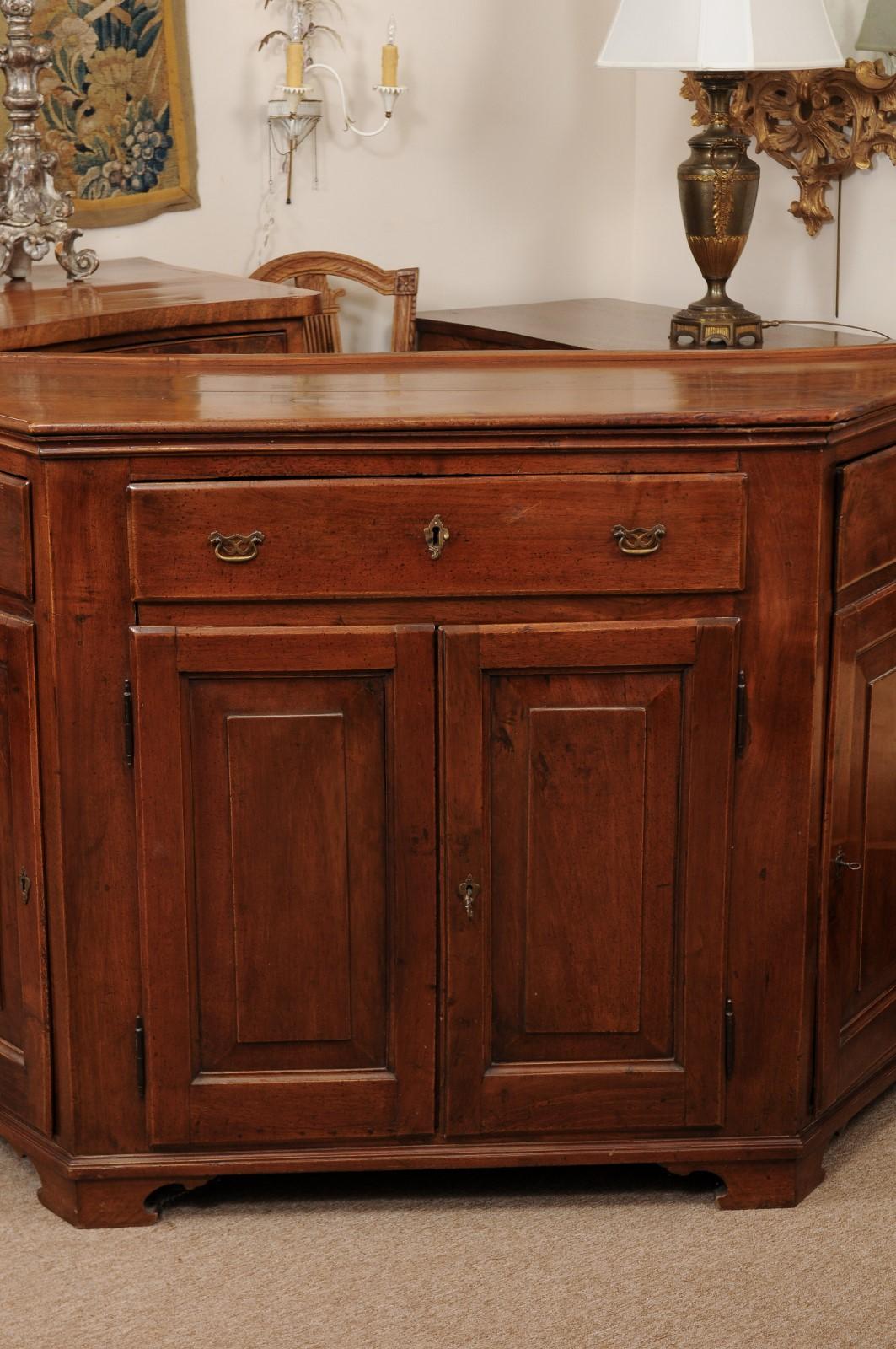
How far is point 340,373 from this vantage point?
89.5 inches

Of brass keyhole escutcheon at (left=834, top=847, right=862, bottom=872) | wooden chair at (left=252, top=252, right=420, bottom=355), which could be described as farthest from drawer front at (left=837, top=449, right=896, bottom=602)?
wooden chair at (left=252, top=252, right=420, bottom=355)

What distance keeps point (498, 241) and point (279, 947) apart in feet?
8.51

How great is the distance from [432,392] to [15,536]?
567 mm

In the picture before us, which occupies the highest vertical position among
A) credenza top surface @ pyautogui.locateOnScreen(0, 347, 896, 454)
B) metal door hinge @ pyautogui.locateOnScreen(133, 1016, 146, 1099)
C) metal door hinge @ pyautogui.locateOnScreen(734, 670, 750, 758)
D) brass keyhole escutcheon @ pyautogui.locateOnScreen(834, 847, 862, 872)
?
credenza top surface @ pyautogui.locateOnScreen(0, 347, 896, 454)

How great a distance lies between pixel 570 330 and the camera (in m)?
3.67

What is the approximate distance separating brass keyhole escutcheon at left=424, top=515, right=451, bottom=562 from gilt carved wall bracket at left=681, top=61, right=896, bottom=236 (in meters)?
1.97

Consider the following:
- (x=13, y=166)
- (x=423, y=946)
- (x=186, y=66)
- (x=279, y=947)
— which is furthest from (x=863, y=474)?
(x=186, y=66)

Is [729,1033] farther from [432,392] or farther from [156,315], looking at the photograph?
[156,315]

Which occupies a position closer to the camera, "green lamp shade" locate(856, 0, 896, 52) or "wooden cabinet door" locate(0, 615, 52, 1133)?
"wooden cabinet door" locate(0, 615, 52, 1133)

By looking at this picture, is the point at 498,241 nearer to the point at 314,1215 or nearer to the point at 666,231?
the point at 666,231

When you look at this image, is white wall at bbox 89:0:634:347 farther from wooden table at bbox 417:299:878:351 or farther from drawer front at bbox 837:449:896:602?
drawer front at bbox 837:449:896:602

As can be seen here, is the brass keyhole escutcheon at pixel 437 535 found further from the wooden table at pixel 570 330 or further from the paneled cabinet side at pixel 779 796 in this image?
the wooden table at pixel 570 330

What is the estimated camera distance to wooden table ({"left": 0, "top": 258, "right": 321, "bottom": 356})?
253 cm

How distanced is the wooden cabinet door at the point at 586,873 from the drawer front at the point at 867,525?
0.19 metres
